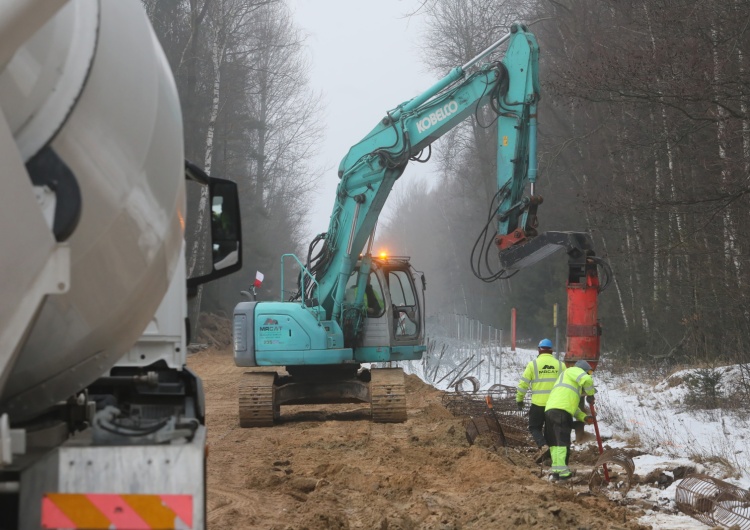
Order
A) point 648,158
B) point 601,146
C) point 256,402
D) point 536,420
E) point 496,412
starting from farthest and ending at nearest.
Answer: point 601,146, point 648,158, point 496,412, point 256,402, point 536,420

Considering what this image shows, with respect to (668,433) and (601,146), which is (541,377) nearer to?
(668,433)

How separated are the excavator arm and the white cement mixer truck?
10.5 meters

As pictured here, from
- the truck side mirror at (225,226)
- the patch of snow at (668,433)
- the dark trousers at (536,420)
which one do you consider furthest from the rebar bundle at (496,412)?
the truck side mirror at (225,226)

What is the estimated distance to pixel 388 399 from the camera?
14.2m

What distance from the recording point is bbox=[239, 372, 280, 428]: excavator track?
1435 cm

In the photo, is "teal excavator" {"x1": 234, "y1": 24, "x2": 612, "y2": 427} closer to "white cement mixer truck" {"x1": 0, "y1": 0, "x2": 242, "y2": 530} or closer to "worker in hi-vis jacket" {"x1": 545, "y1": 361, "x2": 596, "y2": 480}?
"worker in hi-vis jacket" {"x1": 545, "y1": 361, "x2": 596, "y2": 480}

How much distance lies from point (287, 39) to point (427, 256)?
62293 millimetres

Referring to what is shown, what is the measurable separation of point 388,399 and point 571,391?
3.84 m

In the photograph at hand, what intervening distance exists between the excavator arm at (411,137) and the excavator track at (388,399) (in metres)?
1.22

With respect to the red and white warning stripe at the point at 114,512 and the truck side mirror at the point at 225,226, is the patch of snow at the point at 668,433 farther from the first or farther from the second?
the red and white warning stripe at the point at 114,512

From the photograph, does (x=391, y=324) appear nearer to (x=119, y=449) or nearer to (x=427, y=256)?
(x=119, y=449)

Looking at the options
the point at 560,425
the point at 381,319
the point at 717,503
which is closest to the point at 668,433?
the point at 560,425

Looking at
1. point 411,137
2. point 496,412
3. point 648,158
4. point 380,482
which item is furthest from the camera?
point 648,158

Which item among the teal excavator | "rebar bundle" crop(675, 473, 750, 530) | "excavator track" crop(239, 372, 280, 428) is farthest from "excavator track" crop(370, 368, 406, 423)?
"rebar bundle" crop(675, 473, 750, 530)
